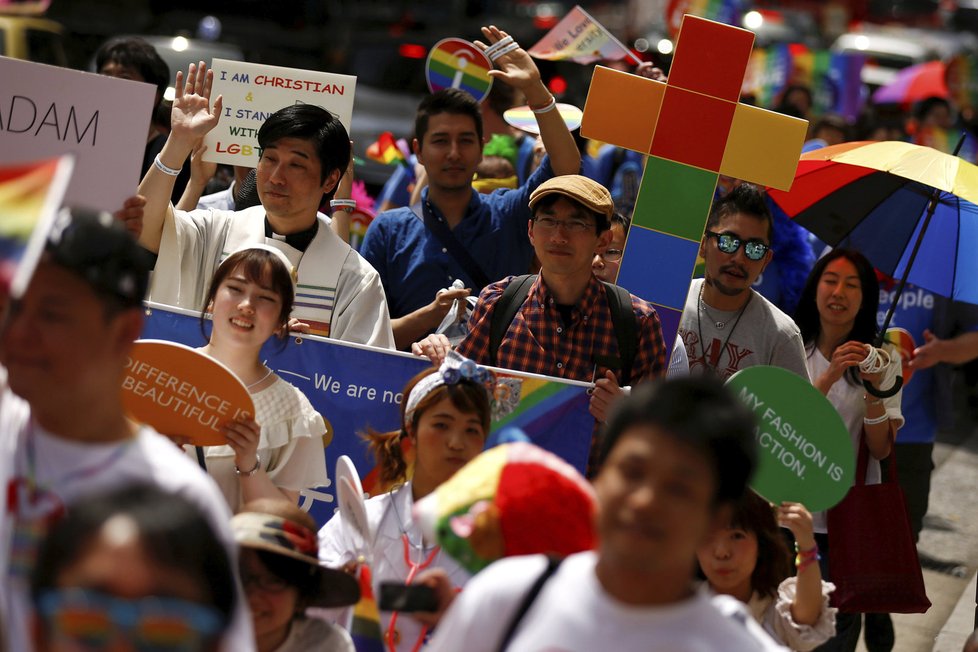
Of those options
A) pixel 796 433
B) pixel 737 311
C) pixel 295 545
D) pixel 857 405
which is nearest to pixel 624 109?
pixel 737 311

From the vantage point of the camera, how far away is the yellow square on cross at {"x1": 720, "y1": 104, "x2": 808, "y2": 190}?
16.0ft

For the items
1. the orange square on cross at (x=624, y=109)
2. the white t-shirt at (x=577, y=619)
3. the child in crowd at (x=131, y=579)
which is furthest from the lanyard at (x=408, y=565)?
the orange square on cross at (x=624, y=109)

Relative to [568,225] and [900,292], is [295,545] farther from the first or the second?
[900,292]

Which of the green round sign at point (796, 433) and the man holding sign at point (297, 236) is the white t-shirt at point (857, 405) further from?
the man holding sign at point (297, 236)

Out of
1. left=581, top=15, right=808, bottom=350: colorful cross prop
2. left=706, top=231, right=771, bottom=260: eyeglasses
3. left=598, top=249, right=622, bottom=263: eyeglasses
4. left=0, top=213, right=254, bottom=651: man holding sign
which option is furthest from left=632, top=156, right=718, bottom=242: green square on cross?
left=0, top=213, right=254, bottom=651: man holding sign

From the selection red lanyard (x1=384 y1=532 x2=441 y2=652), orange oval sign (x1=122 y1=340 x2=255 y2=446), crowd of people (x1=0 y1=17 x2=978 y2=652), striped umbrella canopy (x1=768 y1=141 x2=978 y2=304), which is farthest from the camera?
striped umbrella canopy (x1=768 y1=141 x2=978 y2=304)

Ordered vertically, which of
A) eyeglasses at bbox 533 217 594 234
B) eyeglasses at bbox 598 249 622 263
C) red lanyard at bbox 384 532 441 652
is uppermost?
→ eyeglasses at bbox 533 217 594 234

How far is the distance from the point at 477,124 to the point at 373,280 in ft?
3.94

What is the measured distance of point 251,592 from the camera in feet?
9.76

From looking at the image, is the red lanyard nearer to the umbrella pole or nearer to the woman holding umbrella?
the woman holding umbrella

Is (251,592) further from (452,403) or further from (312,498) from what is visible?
(312,498)

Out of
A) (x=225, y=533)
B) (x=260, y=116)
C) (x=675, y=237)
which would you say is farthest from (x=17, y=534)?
(x=260, y=116)

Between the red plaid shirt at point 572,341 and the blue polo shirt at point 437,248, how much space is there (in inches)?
40.5

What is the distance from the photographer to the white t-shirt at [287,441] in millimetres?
3955
